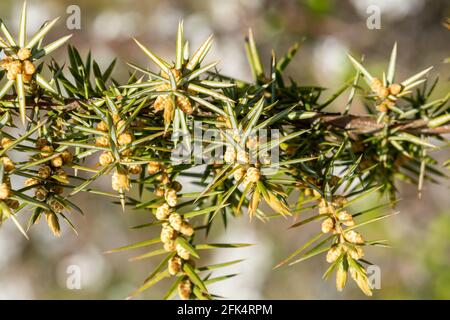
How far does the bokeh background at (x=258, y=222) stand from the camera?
76.4 inches

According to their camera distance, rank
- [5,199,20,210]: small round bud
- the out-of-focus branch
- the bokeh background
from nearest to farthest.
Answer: [5,199,20,210]: small round bud < the out-of-focus branch < the bokeh background

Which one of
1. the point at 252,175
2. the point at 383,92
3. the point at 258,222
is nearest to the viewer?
the point at 252,175

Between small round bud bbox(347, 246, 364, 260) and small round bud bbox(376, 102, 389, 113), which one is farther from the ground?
small round bud bbox(376, 102, 389, 113)

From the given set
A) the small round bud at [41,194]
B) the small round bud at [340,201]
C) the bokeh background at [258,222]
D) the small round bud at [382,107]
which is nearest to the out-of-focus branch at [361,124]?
the small round bud at [382,107]

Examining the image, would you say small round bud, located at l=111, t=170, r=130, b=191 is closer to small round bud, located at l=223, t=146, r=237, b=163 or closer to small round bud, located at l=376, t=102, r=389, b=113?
small round bud, located at l=223, t=146, r=237, b=163

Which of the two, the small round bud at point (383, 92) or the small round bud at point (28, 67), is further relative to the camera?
the small round bud at point (383, 92)

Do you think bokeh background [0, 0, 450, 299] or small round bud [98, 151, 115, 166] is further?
bokeh background [0, 0, 450, 299]

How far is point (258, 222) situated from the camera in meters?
2.15

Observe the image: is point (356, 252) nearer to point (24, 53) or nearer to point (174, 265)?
point (174, 265)

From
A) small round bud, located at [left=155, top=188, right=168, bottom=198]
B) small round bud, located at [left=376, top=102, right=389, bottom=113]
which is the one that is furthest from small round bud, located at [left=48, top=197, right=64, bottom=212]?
small round bud, located at [left=376, top=102, right=389, bottom=113]

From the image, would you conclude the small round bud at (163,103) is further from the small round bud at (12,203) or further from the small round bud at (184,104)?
the small round bud at (12,203)

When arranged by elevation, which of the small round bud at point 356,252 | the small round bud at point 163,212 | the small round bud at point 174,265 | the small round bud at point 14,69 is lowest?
the small round bud at point 174,265

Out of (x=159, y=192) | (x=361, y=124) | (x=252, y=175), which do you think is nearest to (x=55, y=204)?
(x=159, y=192)

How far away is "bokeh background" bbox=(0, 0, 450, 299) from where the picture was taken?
194 cm
